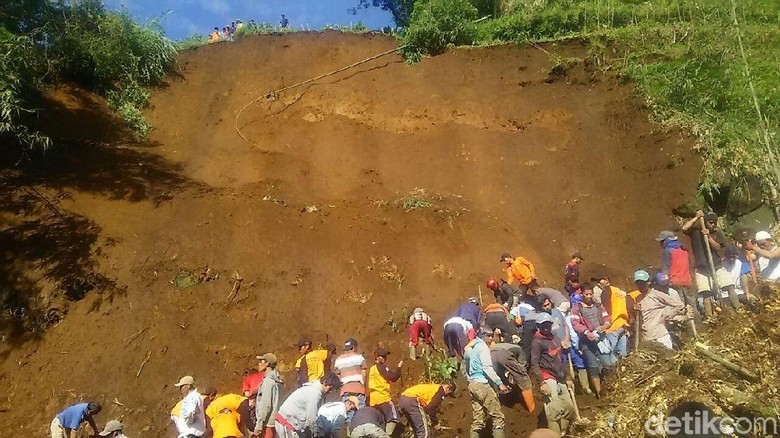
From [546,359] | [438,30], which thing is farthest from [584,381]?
[438,30]

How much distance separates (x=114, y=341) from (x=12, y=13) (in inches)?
341

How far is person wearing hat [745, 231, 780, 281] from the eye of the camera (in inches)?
310

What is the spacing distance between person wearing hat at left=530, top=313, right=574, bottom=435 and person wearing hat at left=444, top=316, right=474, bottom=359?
3.16 ft

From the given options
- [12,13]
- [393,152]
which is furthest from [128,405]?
[12,13]

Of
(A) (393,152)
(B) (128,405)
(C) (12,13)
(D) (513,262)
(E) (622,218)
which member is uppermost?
(C) (12,13)

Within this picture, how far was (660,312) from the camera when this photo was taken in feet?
25.2

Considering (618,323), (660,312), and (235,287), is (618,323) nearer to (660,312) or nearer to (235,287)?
(660,312)

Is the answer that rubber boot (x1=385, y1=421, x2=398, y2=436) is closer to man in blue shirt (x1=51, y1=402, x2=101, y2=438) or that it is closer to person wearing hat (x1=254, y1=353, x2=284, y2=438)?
person wearing hat (x1=254, y1=353, x2=284, y2=438)

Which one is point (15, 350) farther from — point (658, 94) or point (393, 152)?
point (658, 94)

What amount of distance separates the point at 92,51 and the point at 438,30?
9629mm

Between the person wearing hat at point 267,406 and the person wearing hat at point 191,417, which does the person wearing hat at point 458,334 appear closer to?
the person wearing hat at point 267,406

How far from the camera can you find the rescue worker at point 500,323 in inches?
316

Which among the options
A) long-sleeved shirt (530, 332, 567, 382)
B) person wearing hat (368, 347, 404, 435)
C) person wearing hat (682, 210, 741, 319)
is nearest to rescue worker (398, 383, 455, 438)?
person wearing hat (368, 347, 404, 435)

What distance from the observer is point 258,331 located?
10016mm
